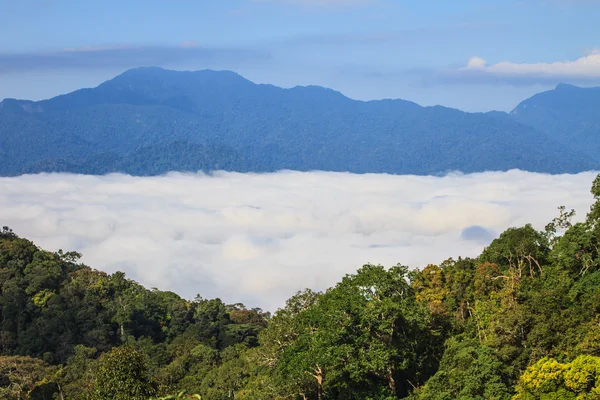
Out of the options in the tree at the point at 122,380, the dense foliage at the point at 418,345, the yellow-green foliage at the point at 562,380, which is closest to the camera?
the tree at the point at 122,380

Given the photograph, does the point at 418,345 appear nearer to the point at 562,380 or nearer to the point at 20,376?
the point at 562,380

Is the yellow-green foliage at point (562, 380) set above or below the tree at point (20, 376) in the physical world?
above

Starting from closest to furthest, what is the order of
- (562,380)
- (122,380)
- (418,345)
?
(122,380)
(562,380)
(418,345)

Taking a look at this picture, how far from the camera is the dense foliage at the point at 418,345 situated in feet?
78.5

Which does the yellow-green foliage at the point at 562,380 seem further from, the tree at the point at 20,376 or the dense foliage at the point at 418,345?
the tree at the point at 20,376

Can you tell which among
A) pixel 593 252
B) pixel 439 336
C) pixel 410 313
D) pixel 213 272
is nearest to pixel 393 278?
pixel 410 313

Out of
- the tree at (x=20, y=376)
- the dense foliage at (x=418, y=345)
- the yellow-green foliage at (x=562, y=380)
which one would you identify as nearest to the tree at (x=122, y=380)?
the dense foliage at (x=418, y=345)

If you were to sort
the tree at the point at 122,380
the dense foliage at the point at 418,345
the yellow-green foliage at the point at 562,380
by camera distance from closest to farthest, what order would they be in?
the tree at the point at 122,380
the yellow-green foliage at the point at 562,380
the dense foliage at the point at 418,345

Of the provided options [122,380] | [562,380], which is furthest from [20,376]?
[562,380]

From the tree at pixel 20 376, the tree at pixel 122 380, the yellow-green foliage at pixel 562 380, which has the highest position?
the tree at pixel 122 380

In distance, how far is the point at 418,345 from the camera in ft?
98.0

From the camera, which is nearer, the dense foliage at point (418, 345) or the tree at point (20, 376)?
the dense foliage at point (418, 345)

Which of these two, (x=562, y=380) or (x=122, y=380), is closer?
(x=122, y=380)

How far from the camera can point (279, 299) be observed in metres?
140
